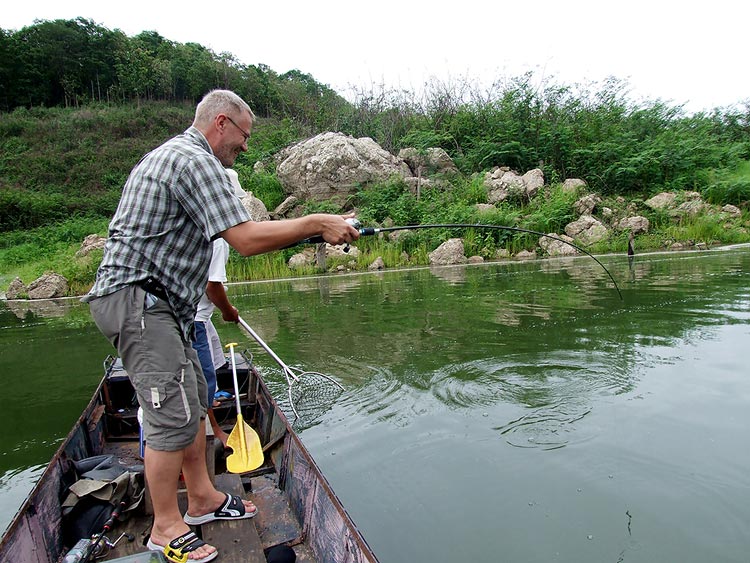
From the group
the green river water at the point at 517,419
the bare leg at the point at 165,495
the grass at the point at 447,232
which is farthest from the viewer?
the grass at the point at 447,232

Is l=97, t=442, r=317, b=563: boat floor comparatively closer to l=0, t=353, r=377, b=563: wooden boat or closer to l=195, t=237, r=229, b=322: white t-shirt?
l=0, t=353, r=377, b=563: wooden boat

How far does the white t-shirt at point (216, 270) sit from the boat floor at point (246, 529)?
102cm

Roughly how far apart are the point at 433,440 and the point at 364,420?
2.21 feet

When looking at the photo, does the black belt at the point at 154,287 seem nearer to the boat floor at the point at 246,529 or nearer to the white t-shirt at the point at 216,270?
the white t-shirt at the point at 216,270

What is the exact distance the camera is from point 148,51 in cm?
4534

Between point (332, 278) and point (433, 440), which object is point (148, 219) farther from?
point (332, 278)

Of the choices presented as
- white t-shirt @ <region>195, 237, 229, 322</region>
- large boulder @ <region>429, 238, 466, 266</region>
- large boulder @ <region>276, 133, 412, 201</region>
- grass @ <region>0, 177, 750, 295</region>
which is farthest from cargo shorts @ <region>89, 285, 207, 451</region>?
large boulder @ <region>276, 133, 412, 201</region>

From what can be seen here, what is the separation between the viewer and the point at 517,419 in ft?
13.2

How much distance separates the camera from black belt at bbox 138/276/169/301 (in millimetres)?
2025

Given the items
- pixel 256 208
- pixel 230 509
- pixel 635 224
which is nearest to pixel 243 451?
pixel 230 509

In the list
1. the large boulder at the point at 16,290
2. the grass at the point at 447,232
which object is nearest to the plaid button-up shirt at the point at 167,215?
the grass at the point at 447,232

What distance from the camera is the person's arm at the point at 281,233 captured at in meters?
1.98

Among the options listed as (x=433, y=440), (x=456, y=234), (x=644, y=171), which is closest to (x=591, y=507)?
(x=433, y=440)

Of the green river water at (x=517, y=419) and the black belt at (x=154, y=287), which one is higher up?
the black belt at (x=154, y=287)
